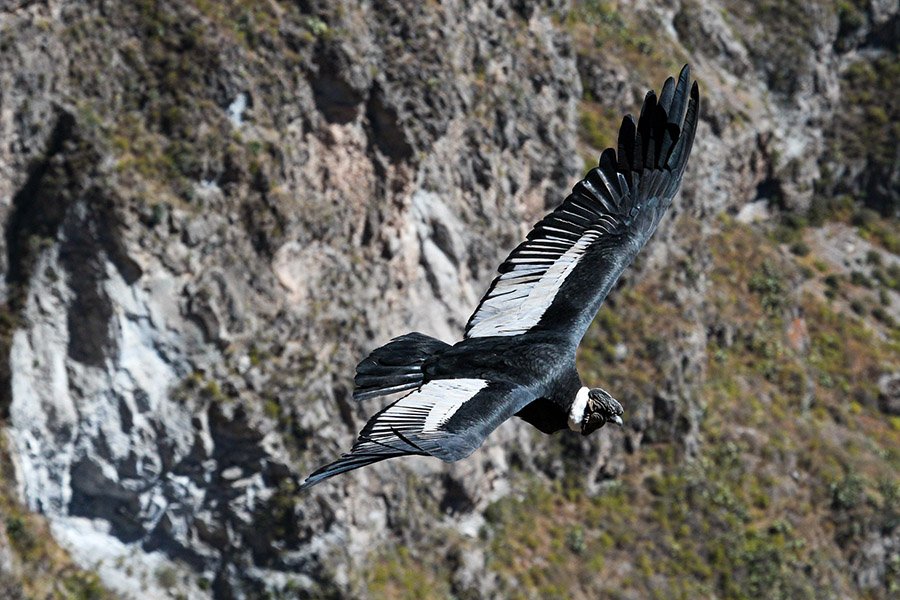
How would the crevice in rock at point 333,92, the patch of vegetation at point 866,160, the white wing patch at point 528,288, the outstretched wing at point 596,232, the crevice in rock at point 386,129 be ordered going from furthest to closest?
1. the patch of vegetation at point 866,160
2. the crevice in rock at point 386,129
3. the crevice in rock at point 333,92
4. the outstretched wing at point 596,232
5. the white wing patch at point 528,288

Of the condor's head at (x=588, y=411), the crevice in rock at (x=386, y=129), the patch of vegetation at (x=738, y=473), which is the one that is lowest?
the patch of vegetation at (x=738, y=473)

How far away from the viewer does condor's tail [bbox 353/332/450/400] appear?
18438 millimetres

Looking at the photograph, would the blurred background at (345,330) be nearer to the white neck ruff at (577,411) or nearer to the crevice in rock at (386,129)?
the crevice in rock at (386,129)

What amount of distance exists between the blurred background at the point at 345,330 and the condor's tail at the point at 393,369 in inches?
894

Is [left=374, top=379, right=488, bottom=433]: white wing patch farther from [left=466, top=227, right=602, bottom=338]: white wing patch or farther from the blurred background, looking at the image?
the blurred background

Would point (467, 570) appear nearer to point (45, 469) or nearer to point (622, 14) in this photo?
point (45, 469)

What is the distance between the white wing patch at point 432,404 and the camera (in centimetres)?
1689

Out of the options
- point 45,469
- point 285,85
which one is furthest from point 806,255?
point 45,469

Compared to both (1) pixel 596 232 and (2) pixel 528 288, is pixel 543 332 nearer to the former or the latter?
(2) pixel 528 288

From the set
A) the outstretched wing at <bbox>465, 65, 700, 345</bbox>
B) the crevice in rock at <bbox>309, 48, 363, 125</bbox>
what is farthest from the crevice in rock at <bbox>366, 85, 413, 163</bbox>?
the outstretched wing at <bbox>465, 65, 700, 345</bbox>

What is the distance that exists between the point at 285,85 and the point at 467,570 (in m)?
12.7

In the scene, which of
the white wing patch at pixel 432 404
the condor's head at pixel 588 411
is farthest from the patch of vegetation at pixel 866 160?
the white wing patch at pixel 432 404

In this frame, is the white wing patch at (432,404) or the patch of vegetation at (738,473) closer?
the white wing patch at (432,404)

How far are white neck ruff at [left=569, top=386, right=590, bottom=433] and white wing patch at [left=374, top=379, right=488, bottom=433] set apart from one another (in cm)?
99
